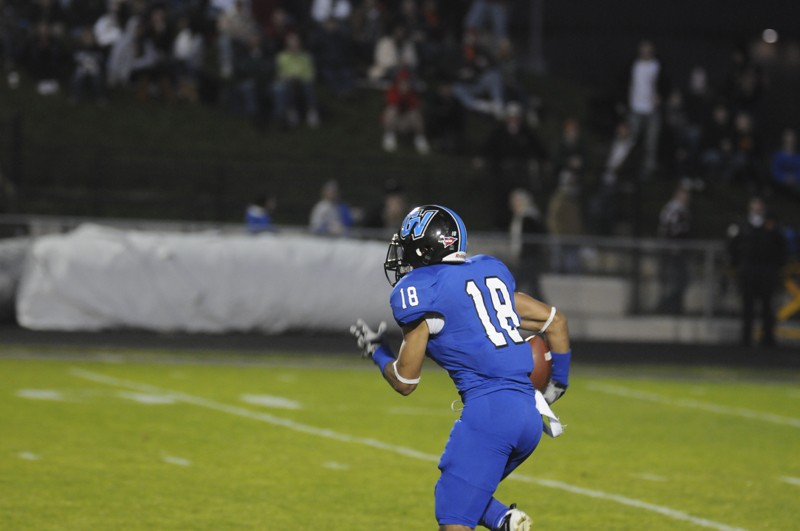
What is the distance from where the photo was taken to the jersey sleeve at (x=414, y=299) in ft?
19.5

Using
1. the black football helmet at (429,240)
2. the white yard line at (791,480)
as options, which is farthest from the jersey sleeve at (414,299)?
the white yard line at (791,480)

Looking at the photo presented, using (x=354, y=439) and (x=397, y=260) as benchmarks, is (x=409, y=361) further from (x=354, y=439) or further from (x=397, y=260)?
(x=354, y=439)

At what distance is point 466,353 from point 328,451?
4761 mm

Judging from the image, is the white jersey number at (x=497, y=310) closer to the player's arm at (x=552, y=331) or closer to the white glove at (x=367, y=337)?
the player's arm at (x=552, y=331)

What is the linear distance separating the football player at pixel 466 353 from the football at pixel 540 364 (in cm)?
32

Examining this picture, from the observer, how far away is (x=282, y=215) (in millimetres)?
22281

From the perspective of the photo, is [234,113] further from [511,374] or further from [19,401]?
[511,374]

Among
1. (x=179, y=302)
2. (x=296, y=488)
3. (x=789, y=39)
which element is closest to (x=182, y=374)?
(x=179, y=302)

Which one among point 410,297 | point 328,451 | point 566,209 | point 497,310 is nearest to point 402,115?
point 566,209

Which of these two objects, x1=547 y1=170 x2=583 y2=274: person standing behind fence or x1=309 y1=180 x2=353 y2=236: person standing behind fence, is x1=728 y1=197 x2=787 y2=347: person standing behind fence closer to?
x1=547 y1=170 x2=583 y2=274: person standing behind fence

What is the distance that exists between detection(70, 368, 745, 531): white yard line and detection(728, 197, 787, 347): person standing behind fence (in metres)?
8.42

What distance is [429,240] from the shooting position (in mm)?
6113

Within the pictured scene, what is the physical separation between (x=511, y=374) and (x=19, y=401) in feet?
24.8

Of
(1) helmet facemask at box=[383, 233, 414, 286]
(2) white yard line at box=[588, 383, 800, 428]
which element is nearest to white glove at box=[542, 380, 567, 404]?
(1) helmet facemask at box=[383, 233, 414, 286]
